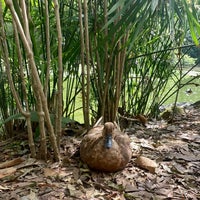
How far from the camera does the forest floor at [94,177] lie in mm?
1219

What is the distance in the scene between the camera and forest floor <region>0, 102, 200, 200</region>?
122cm

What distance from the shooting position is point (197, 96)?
4617mm

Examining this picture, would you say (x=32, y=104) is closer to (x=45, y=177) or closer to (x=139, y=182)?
(x=45, y=177)

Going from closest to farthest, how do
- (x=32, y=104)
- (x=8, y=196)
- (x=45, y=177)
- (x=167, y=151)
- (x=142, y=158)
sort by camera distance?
1. (x=8, y=196)
2. (x=45, y=177)
3. (x=142, y=158)
4. (x=167, y=151)
5. (x=32, y=104)

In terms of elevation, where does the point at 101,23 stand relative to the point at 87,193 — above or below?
above

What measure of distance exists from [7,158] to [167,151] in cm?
75

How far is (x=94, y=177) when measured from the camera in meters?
1.33

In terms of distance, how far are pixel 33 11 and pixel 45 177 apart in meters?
0.87

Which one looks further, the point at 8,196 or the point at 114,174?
the point at 114,174

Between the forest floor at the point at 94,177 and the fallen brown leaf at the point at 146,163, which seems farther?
the fallen brown leaf at the point at 146,163

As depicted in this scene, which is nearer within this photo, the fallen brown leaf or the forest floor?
the forest floor

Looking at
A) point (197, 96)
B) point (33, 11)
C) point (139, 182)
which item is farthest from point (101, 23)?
point (197, 96)

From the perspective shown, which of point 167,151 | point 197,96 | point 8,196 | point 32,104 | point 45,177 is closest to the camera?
point 8,196

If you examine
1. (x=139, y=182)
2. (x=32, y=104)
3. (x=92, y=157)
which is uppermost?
(x=32, y=104)
